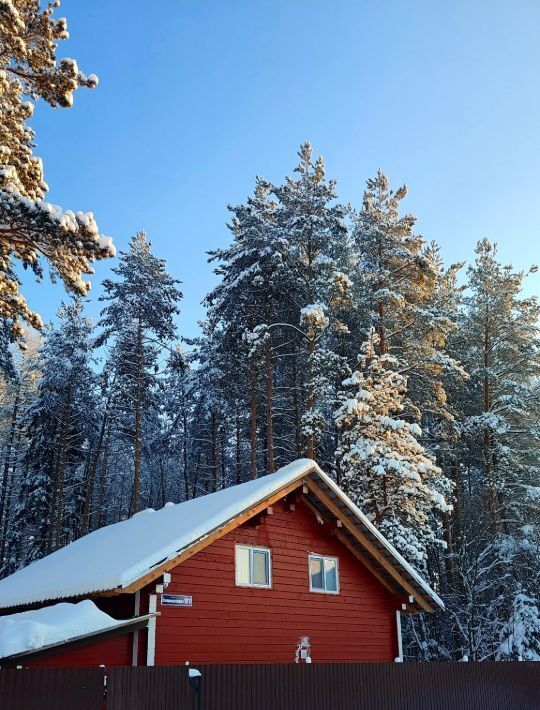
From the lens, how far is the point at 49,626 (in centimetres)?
1195

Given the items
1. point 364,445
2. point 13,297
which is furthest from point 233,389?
point 13,297

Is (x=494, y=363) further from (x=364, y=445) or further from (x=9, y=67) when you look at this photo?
(x=9, y=67)

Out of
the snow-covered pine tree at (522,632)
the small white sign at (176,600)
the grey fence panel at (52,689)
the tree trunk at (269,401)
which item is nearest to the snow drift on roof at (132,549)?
the small white sign at (176,600)

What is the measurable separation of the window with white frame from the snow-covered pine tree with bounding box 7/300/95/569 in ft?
63.8

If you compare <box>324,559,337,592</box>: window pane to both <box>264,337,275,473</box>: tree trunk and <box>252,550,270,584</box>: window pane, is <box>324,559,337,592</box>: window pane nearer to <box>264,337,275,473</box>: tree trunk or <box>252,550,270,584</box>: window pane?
<box>252,550,270,584</box>: window pane

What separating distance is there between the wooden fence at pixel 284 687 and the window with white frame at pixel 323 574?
4.45m

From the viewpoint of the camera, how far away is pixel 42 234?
42.5 ft

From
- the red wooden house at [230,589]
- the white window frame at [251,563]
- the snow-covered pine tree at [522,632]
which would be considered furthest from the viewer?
the snow-covered pine tree at [522,632]

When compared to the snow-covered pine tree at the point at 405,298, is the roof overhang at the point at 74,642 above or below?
below

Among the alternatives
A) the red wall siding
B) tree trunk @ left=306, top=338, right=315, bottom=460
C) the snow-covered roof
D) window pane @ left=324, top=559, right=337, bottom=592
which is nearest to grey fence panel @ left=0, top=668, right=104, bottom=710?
the snow-covered roof

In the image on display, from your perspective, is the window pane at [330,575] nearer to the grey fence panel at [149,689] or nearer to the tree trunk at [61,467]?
the grey fence panel at [149,689]

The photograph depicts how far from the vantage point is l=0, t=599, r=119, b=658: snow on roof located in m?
11.2

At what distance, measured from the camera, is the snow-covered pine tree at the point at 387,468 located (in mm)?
23094

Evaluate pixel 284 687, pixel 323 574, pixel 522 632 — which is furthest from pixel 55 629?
pixel 522 632
